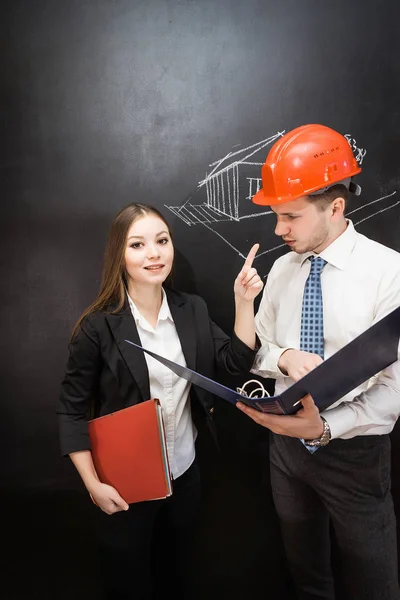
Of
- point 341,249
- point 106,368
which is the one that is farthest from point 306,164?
point 106,368

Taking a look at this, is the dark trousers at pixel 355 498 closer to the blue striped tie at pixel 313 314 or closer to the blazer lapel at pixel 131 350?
the blue striped tie at pixel 313 314

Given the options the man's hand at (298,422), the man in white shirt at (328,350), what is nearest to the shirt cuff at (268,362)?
the man in white shirt at (328,350)

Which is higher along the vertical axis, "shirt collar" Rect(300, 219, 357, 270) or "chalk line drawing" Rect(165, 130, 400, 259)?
"chalk line drawing" Rect(165, 130, 400, 259)

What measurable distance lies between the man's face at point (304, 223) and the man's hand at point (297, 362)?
1.19 ft

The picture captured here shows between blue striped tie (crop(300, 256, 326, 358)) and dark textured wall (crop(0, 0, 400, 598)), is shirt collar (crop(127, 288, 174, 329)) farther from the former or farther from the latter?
blue striped tie (crop(300, 256, 326, 358))

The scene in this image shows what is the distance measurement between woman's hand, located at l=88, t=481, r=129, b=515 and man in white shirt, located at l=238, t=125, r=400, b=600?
58 cm

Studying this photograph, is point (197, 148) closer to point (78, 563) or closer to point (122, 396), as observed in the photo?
point (122, 396)

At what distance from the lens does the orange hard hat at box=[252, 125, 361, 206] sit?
65.5 inches

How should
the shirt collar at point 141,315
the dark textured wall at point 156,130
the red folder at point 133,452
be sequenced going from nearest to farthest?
the red folder at point 133,452
the shirt collar at point 141,315
the dark textured wall at point 156,130

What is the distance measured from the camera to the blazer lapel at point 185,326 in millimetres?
1972

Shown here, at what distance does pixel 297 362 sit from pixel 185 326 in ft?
1.58

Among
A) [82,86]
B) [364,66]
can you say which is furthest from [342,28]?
[82,86]

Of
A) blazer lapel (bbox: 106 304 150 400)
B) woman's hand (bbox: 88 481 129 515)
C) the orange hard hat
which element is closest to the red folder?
woman's hand (bbox: 88 481 129 515)

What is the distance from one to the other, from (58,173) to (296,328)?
120 centimetres
